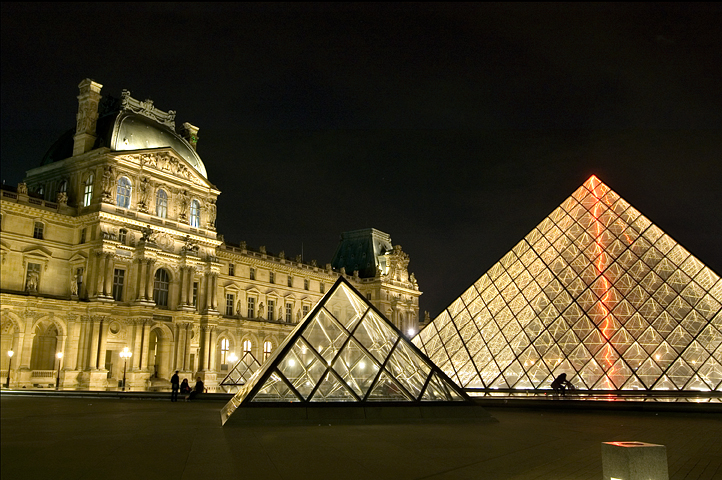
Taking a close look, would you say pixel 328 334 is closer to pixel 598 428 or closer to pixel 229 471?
pixel 598 428

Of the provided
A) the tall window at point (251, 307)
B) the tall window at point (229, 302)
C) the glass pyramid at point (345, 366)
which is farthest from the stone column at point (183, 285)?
the glass pyramid at point (345, 366)

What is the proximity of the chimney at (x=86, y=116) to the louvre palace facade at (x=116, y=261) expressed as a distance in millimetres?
70

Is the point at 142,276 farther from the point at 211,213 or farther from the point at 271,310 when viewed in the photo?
the point at 271,310

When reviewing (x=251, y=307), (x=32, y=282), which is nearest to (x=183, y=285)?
(x=32, y=282)

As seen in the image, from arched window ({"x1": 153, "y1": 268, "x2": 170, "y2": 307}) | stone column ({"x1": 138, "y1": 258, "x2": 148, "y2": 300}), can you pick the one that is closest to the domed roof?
stone column ({"x1": 138, "y1": 258, "x2": 148, "y2": 300})

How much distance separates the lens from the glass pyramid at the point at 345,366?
1285cm

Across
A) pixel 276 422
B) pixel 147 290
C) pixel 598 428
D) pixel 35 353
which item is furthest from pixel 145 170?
pixel 598 428

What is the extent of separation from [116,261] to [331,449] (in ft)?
108

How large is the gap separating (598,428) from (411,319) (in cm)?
5740

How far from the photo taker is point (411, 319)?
6938 centimetres

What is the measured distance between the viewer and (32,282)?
115 feet

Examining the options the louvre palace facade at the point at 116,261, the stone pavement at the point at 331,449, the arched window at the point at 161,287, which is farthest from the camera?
the arched window at the point at 161,287

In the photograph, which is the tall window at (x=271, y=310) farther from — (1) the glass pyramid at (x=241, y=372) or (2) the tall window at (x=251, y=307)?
(1) the glass pyramid at (x=241, y=372)

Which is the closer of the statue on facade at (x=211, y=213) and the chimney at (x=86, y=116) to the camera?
the chimney at (x=86, y=116)
